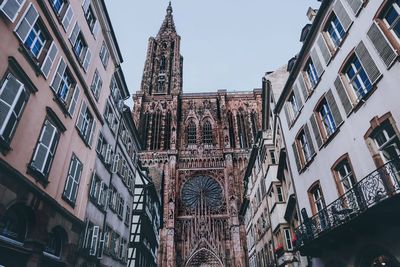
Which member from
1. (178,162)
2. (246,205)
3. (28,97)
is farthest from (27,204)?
(178,162)

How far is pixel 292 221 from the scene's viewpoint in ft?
56.7

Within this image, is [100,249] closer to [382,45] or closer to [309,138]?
[309,138]

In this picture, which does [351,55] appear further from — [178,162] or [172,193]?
[178,162]

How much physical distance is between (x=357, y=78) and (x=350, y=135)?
87.3 inches

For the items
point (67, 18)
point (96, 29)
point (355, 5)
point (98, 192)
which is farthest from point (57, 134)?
point (355, 5)

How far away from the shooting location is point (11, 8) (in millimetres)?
8516

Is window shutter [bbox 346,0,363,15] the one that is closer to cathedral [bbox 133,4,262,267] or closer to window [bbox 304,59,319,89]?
window [bbox 304,59,319,89]

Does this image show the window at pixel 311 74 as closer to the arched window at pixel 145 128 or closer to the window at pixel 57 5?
the window at pixel 57 5

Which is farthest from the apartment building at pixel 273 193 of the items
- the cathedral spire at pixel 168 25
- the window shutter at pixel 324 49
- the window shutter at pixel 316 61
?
the cathedral spire at pixel 168 25

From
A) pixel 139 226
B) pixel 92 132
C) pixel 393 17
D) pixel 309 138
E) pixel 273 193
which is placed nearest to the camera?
pixel 393 17

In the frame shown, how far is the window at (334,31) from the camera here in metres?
11.8

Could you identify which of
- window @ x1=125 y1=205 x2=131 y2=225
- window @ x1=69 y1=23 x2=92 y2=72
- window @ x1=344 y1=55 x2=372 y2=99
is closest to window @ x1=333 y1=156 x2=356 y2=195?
window @ x1=344 y1=55 x2=372 y2=99

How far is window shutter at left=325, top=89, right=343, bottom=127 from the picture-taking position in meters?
11.3

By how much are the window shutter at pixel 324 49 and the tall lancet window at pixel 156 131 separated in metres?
43.7
